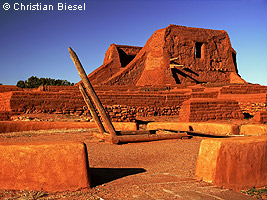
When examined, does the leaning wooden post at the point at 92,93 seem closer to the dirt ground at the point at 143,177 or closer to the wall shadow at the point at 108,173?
the dirt ground at the point at 143,177

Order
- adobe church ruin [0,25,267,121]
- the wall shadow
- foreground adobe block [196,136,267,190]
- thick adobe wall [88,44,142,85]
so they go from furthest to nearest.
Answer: thick adobe wall [88,44,142,85] → adobe church ruin [0,25,267,121] → the wall shadow → foreground adobe block [196,136,267,190]

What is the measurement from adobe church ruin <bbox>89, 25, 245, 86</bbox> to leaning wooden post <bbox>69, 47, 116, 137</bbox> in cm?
2162

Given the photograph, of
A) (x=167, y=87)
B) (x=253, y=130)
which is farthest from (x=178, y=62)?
(x=253, y=130)

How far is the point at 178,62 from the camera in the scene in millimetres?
30609

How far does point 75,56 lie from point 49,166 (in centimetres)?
440

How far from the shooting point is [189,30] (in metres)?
31.1

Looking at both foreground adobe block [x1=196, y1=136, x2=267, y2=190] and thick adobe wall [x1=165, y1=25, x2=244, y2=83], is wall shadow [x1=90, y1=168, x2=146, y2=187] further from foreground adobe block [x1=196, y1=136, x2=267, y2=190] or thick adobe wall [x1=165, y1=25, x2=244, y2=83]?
thick adobe wall [x1=165, y1=25, x2=244, y2=83]

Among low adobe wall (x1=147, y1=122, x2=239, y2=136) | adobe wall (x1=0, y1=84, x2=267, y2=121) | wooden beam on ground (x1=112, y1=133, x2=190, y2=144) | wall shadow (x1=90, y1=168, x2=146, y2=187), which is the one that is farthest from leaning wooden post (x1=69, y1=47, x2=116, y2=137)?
adobe wall (x1=0, y1=84, x2=267, y2=121)

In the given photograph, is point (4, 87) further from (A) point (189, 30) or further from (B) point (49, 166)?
(A) point (189, 30)

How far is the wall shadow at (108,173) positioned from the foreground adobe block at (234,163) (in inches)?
38.8

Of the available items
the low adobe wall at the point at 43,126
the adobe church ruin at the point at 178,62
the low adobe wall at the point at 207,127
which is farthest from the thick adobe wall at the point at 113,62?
the low adobe wall at the point at 207,127

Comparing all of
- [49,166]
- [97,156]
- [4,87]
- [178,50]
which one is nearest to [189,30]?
[178,50]

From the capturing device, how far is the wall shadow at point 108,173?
334cm

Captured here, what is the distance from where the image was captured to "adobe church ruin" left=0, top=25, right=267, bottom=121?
1351cm
